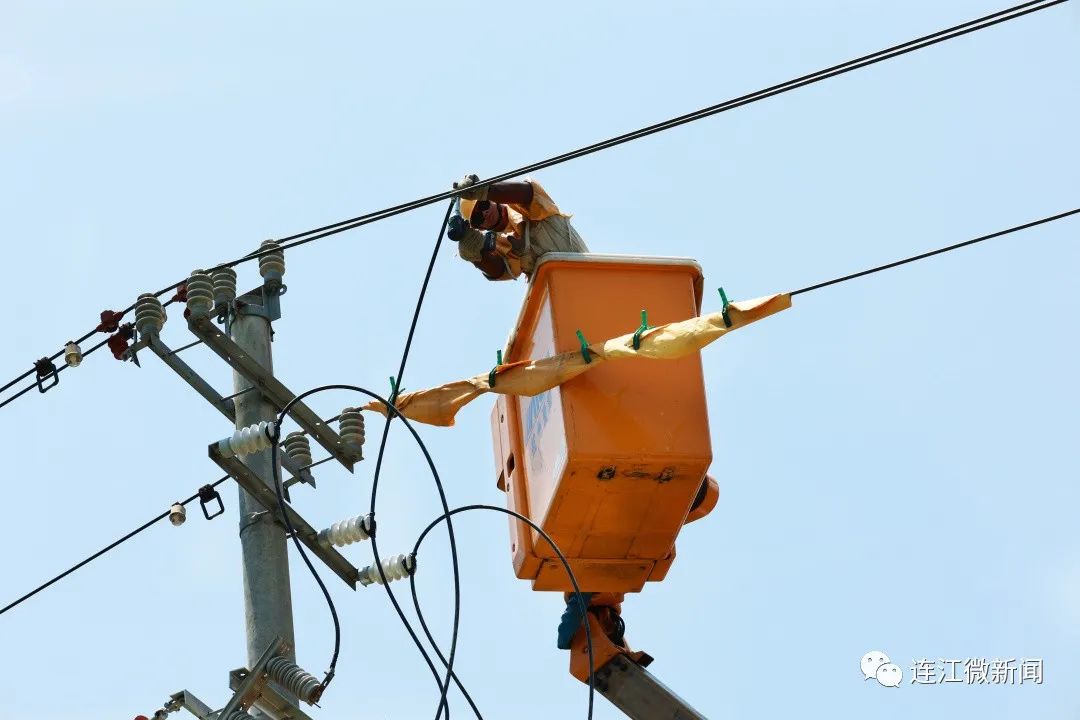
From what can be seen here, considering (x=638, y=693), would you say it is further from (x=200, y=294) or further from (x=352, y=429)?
(x=200, y=294)

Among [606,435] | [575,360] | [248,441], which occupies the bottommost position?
[606,435]

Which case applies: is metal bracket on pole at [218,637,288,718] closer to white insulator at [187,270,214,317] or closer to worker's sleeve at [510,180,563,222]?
white insulator at [187,270,214,317]

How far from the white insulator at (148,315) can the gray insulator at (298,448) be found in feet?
2.26

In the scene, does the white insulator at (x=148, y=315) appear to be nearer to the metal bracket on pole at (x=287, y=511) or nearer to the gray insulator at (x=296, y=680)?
the metal bracket on pole at (x=287, y=511)

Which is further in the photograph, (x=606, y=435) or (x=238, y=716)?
(x=238, y=716)

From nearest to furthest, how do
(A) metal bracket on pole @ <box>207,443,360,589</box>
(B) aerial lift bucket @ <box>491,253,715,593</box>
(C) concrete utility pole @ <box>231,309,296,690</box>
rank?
(B) aerial lift bucket @ <box>491,253,715,593</box> < (C) concrete utility pole @ <box>231,309,296,690</box> < (A) metal bracket on pole @ <box>207,443,360,589</box>

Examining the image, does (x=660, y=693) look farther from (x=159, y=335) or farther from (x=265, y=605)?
(x=159, y=335)

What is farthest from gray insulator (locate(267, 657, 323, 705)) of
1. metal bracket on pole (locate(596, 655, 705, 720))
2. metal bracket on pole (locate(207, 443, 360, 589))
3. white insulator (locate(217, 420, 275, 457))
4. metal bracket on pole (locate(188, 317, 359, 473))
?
metal bracket on pole (locate(596, 655, 705, 720))

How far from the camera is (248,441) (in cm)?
909

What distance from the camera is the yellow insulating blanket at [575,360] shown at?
26.5 ft

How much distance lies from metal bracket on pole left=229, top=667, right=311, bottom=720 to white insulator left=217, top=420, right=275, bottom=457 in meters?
0.87

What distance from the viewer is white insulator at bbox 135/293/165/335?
371 inches

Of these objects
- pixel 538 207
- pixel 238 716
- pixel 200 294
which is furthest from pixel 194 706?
pixel 538 207

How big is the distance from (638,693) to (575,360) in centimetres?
201
